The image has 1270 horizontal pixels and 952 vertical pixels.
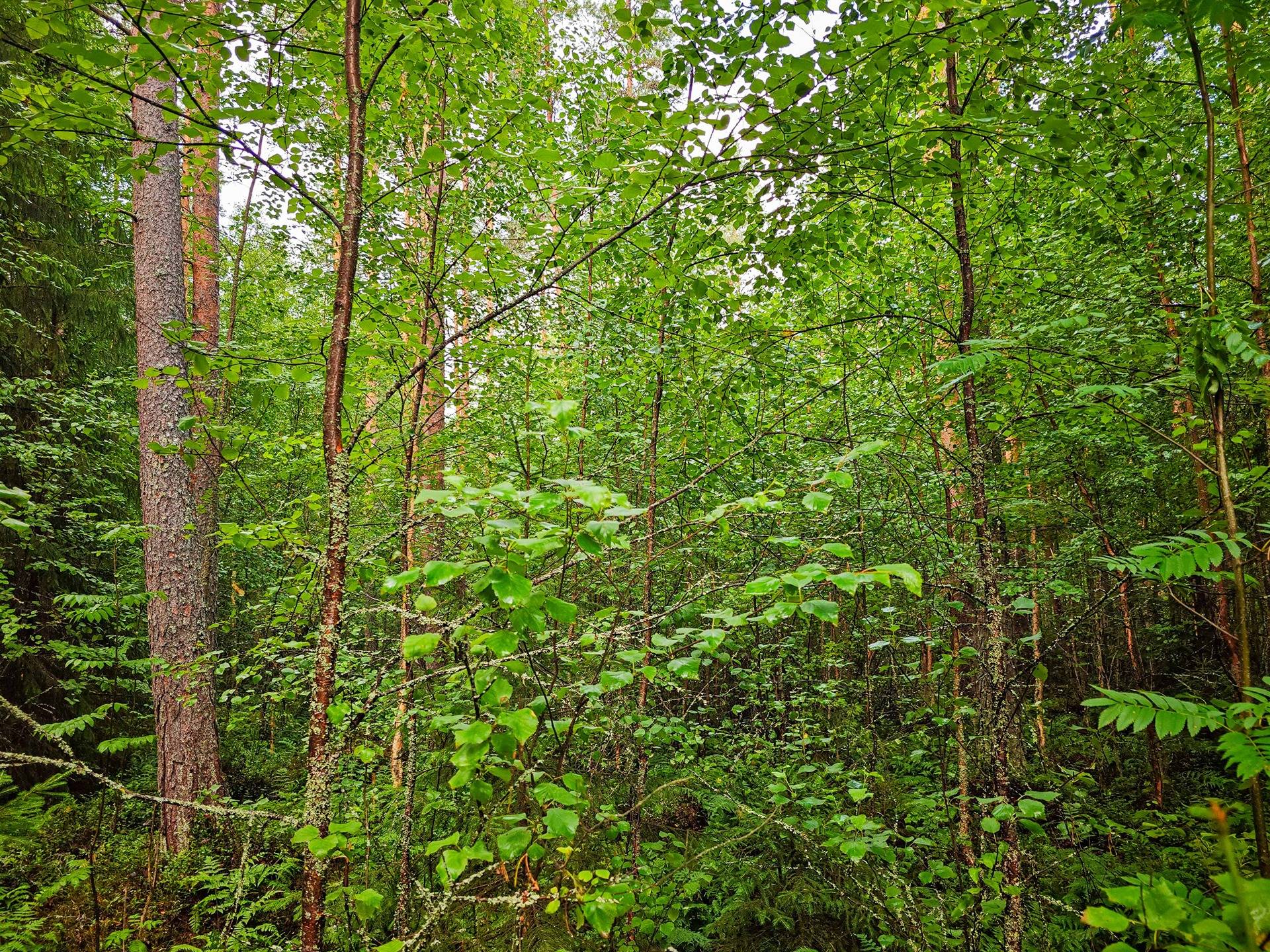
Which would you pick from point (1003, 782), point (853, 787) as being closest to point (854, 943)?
point (853, 787)

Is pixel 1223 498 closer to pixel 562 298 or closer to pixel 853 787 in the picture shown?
pixel 853 787

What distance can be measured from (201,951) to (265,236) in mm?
12190

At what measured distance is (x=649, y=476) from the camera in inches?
189

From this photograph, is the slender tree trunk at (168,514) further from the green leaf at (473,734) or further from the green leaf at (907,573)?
the green leaf at (907,573)

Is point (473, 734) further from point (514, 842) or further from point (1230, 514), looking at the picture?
point (1230, 514)

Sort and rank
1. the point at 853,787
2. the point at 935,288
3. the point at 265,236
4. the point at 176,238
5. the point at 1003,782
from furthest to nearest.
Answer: the point at 265,236
the point at 176,238
the point at 935,288
the point at 853,787
the point at 1003,782

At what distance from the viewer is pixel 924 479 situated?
5.60m

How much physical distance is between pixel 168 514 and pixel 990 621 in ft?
21.5

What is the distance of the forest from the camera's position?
1.81 meters

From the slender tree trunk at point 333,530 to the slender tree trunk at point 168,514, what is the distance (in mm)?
4099

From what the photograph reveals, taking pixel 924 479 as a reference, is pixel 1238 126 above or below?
above

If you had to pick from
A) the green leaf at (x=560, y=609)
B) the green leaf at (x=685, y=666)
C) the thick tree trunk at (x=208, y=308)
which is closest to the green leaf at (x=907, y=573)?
the green leaf at (x=685, y=666)

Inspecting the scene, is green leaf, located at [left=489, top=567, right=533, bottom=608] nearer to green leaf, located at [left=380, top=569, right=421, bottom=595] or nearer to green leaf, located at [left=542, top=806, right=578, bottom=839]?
green leaf, located at [left=380, top=569, right=421, bottom=595]

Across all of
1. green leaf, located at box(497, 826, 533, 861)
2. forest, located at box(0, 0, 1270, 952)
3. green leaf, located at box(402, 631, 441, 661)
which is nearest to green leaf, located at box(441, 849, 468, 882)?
forest, located at box(0, 0, 1270, 952)
